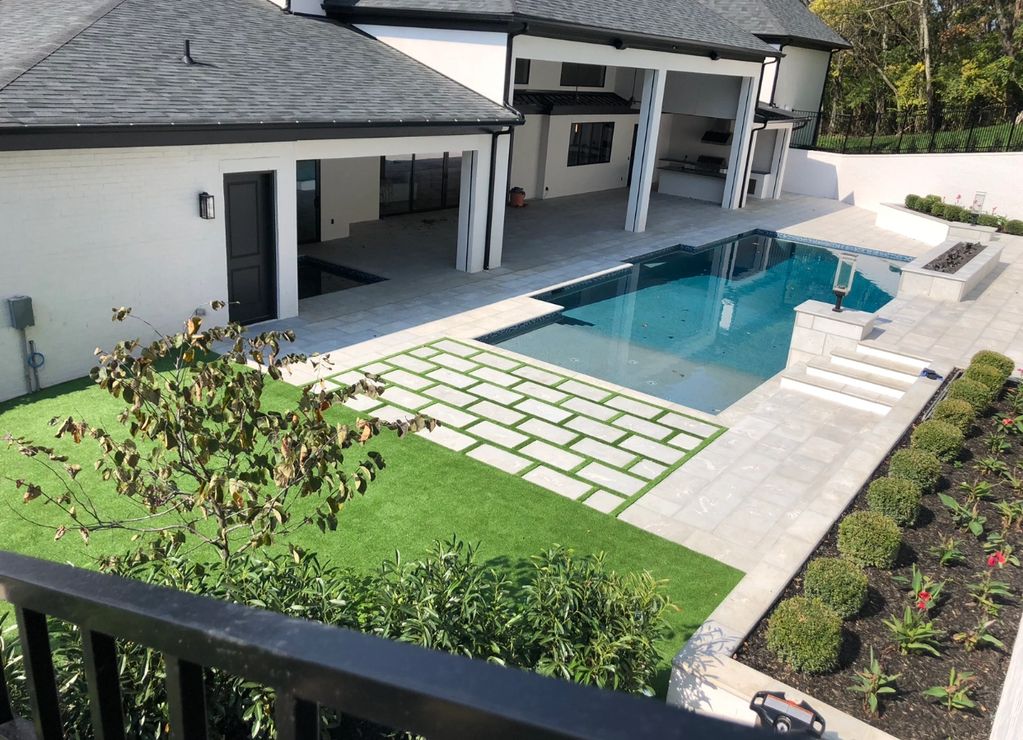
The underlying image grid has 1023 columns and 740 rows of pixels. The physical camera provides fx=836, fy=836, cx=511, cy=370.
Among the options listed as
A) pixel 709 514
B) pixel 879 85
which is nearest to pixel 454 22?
pixel 709 514

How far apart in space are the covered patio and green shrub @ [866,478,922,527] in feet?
25.7

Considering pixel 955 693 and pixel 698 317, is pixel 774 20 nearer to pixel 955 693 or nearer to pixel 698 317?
pixel 698 317

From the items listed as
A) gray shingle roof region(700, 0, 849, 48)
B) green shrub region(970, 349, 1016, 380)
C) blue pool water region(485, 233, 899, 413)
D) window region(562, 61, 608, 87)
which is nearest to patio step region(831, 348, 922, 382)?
green shrub region(970, 349, 1016, 380)

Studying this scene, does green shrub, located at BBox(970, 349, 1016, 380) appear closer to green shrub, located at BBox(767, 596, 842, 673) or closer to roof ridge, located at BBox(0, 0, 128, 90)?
green shrub, located at BBox(767, 596, 842, 673)

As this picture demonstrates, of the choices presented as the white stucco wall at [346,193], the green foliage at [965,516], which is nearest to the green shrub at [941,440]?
the green foliage at [965,516]

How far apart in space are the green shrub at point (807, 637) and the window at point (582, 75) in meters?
23.8

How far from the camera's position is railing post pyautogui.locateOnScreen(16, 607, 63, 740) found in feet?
4.82

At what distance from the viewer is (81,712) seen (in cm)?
425

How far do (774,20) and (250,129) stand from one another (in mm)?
24790

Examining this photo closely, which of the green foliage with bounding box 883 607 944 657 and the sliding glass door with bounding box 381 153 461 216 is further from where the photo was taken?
the sliding glass door with bounding box 381 153 461 216

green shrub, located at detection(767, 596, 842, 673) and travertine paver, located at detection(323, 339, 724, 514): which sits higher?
green shrub, located at detection(767, 596, 842, 673)

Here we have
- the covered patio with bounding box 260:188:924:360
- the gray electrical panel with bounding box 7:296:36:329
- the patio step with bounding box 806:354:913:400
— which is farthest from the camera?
the covered patio with bounding box 260:188:924:360

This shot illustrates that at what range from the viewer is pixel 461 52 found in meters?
17.9

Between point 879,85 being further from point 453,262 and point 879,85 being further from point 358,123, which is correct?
point 358,123
